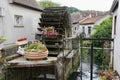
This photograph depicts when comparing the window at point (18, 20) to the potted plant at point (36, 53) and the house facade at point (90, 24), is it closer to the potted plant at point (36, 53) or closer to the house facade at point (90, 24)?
the potted plant at point (36, 53)

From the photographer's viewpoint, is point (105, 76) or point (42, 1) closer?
point (105, 76)

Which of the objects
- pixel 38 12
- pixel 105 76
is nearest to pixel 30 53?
pixel 105 76

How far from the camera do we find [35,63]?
16.5ft

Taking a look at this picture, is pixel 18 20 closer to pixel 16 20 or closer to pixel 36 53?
pixel 16 20

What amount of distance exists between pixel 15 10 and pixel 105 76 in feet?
20.3

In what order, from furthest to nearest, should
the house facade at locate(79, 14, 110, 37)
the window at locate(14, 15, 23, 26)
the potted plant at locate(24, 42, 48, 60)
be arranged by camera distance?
the house facade at locate(79, 14, 110, 37)
the window at locate(14, 15, 23, 26)
the potted plant at locate(24, 42, 48, 60)

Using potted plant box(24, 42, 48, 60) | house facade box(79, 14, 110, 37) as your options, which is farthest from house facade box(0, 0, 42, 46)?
house facade box(79, 14, 110, 37)

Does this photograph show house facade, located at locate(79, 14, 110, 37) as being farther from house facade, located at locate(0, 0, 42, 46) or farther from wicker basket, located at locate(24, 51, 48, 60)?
wicker basket, located at locate(24, 51, 48, 60)

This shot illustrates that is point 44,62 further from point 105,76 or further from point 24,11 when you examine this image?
point 24,11

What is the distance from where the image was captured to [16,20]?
9859 mm

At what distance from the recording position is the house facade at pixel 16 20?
327 inches

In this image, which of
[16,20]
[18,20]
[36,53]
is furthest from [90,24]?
[36,53]

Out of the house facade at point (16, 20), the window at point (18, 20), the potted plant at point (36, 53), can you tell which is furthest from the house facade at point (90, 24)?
the potted plant at point (36, 53)

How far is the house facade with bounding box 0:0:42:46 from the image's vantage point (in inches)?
327
